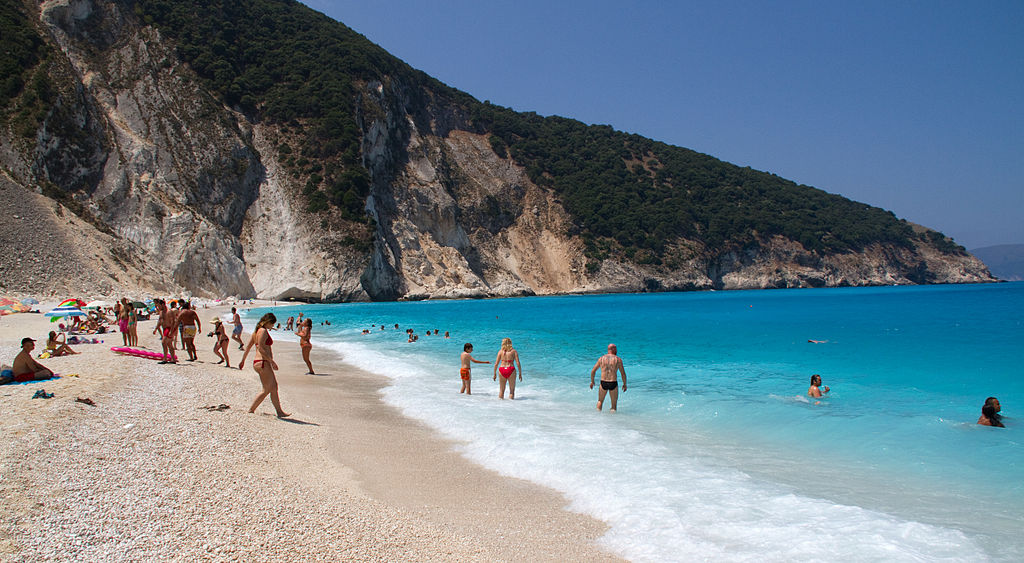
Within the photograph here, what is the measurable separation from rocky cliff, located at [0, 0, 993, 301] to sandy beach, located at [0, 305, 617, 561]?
117 feet

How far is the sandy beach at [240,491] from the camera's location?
3.66 meters

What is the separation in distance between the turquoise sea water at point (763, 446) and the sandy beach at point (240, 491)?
0.74 m

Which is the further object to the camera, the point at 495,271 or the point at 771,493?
the point at 495,271

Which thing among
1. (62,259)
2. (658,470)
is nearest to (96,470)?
(658,470)

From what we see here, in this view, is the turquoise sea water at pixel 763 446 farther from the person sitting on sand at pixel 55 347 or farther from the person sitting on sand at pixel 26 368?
the person sitting on sand at pixel 55 347

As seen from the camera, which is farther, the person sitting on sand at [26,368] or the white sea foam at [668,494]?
the person sitting on sand at [26,368]

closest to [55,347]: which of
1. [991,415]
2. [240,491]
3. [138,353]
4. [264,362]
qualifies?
[138,353]

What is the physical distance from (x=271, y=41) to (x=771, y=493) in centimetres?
8214

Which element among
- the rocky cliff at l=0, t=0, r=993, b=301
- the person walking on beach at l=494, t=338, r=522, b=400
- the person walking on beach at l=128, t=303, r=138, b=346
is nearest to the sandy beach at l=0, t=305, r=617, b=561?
the person walking on beach at l=494, t=338, r=522, b=400

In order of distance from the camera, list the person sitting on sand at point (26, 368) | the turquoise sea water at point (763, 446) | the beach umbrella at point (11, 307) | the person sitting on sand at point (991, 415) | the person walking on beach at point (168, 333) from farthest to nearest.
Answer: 1. the beach umbrella at point (11, 307)
2. the person walking on beach at point (168, 333)
3. the person sitting on sand at point (991, 415)
4. the person sitting on sand at point (26, 368)
5. the turquoise sea water at point (763, 446)

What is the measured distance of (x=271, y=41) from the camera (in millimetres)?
71875

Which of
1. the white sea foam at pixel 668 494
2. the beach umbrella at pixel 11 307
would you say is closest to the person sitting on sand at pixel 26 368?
the white sea foam at pixel 668 494

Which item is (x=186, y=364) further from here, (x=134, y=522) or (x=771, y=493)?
(x=771, y=493)

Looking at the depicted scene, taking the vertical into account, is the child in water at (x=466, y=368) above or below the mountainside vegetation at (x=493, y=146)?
below
